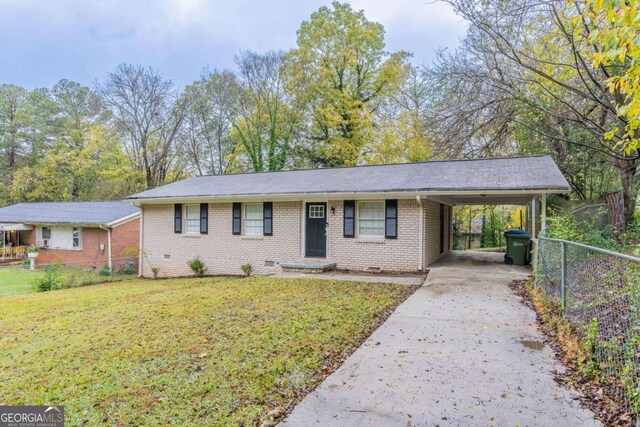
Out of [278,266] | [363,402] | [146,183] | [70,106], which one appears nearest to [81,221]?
[146,183]

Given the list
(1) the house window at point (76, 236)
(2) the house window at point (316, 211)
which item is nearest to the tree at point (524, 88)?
(2) the house window at point (316, 211)

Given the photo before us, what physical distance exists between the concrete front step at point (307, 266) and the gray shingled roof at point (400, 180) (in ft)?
7.54

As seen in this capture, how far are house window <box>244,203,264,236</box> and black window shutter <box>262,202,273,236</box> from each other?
0.19 m

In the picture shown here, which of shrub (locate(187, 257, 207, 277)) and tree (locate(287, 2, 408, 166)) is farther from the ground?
tree (locate(287, 2, 408, 166))

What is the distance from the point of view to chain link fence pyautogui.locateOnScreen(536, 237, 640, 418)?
8.94 feet

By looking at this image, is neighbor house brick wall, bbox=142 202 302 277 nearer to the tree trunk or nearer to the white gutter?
the white gutter

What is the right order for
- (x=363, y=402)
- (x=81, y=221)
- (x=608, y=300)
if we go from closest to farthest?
(x=363, y=402), (x=608, y=300), (x=81, y=221)

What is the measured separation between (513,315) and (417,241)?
4870mm

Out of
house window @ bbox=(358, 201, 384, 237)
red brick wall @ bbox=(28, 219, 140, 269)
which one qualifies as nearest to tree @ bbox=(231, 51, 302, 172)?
red brick wall @ bbox=(28, 219, 140, 269)

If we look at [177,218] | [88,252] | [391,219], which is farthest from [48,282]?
[391,219]

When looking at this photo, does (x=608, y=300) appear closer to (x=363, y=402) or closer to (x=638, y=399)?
(x=638, y=399)

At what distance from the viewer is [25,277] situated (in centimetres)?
1509

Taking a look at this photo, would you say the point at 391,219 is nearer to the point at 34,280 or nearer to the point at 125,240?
the point at 34,280

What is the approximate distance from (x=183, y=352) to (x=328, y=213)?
761cm
